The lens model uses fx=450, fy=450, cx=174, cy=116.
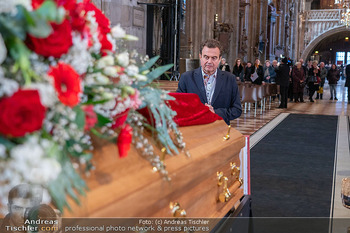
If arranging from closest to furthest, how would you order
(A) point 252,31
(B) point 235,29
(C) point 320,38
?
(B) point 235,29
(A) point 252,31
(C) point 320,38

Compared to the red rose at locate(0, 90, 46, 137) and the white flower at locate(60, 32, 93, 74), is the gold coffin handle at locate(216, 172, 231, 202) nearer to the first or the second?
the white flower at locate(60, 32, 93, 74)

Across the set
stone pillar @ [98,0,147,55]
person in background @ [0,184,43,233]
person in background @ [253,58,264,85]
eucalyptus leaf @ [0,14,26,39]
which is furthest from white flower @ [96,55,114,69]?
person in background @ [253,58,264,85]

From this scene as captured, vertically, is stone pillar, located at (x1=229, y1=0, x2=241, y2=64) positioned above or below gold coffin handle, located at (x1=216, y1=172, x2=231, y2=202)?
above

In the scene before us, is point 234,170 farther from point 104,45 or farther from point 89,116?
point 89,116

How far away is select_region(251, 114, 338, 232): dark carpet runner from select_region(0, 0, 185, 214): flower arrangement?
293 cm

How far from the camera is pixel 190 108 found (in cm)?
230

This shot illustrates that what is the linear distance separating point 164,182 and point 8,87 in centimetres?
69

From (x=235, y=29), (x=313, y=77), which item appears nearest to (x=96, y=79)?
(x=235, y=29)

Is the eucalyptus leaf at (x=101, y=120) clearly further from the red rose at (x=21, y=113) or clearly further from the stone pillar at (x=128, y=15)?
the stone pillar at (x=128, y=15)

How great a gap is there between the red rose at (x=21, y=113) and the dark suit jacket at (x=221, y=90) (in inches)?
114

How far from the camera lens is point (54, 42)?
987 millimetres

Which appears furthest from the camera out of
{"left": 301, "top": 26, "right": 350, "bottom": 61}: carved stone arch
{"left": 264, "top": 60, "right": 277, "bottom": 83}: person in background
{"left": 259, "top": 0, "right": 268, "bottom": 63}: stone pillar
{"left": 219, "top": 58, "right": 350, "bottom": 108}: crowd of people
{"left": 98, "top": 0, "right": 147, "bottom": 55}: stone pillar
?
{"left": 301, "top": 26, "right": 350, "bottom": 61}: carved stone arch

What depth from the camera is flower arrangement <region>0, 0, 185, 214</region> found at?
90 cm

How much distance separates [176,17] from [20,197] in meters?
10.3
